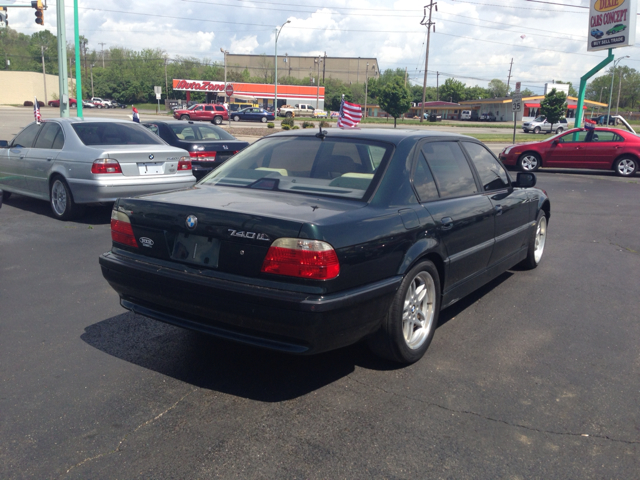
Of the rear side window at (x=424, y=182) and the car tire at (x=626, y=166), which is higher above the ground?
the rear side window at (x=424, y=182)

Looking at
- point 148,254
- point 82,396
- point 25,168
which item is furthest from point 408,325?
point 25,168

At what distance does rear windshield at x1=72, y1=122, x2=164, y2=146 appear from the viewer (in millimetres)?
8612

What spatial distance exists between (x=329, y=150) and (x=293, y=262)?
138 cm

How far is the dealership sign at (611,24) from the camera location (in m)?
26.5

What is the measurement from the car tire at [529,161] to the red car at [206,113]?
116ft

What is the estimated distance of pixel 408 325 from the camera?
150 inches

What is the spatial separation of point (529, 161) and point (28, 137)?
1503 cm

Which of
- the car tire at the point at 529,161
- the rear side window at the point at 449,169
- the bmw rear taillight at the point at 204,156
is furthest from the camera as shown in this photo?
the car tire at the point at 529,161

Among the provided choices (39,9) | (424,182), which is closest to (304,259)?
(424,182)

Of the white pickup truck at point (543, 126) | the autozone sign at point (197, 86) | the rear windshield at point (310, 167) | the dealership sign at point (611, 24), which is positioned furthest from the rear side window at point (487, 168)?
the autozone sign at point (197, 86)

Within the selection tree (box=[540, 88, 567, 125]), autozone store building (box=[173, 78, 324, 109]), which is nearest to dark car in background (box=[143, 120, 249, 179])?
tree (box=[540, 88, 567, 125])

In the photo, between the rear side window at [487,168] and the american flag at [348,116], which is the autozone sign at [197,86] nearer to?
the american flag at [348,116]

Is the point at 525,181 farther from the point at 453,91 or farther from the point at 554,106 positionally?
the point at 453,91

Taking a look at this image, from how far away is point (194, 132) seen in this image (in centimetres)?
1195
